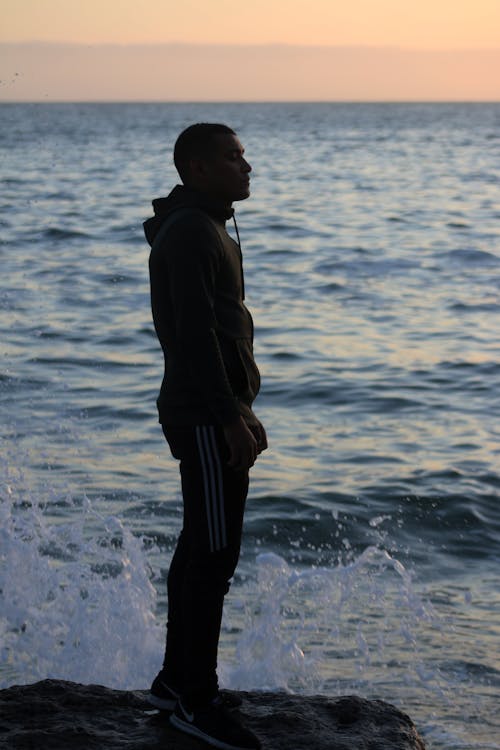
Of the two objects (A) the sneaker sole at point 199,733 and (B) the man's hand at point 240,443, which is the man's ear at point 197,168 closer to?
(B) the man's hand at point 240,443

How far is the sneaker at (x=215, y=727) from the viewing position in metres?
3.94

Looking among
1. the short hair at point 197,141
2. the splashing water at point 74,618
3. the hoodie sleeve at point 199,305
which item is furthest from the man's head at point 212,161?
the splashing water at point 74,618

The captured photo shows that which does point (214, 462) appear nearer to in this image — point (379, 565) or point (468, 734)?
point (468, 734)

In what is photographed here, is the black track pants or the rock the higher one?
the black track pants

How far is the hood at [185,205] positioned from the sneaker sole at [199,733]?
1.56 metres

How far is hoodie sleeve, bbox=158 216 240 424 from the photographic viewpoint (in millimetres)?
3746

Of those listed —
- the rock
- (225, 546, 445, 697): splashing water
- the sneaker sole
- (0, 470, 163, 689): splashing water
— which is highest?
the sneaker sole

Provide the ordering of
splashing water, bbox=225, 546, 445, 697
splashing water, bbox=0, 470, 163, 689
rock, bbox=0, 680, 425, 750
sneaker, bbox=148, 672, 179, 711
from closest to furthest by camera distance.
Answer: rock, bbox=0, 680, 425, 750 → sneaker, bbox=148, 672, 179, 711 → splashing water, bbox=0, 470, 163, 689 → splashing water, bbox=225, 546, 445, 697

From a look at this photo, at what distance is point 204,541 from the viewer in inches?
154

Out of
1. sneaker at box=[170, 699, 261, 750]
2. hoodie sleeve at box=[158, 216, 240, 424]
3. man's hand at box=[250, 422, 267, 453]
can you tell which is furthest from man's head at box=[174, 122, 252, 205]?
sneaker at box=[170, 699, 261, 750]

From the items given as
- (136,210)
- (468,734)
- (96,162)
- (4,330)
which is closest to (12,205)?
(136,210)

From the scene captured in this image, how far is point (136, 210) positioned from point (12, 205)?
3.63 meters

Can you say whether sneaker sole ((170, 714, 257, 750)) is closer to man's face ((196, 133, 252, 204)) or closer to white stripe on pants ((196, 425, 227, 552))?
white stripe on pants ((196, 425, 227, 552))

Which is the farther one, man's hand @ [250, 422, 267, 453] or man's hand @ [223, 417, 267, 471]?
man's hand @ [250, 422, 267, 453]
